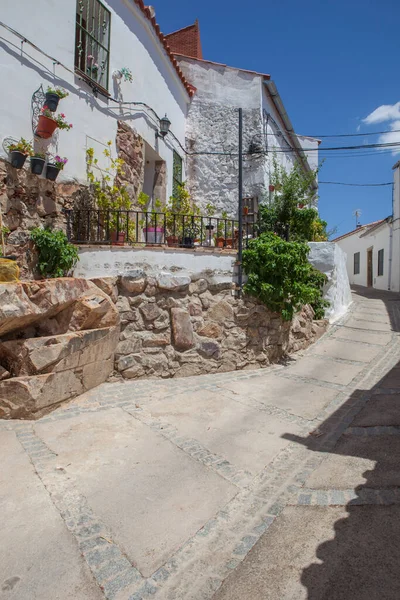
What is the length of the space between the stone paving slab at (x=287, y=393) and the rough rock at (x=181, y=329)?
2.98 ft

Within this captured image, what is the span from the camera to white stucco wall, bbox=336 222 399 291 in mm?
17922

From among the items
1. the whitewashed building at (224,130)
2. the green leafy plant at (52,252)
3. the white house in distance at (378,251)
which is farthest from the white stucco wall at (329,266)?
the white house in distance at (378,251)

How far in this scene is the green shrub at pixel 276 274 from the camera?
6859 millimetres

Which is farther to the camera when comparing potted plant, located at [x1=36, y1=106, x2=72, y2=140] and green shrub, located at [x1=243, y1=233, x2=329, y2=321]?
green shrub, located at [x1=243, y1=233, x2=329, y2=321]

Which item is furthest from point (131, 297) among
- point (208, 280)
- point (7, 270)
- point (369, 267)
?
point (369, 267)

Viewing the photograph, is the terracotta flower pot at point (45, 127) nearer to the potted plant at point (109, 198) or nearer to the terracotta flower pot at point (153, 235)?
the potted plant at point (109, 198)

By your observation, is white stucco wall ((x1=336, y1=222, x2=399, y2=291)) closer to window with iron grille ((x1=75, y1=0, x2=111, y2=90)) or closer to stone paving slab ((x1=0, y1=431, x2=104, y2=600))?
window with iron grille ((x1=75, y1=0, x2=111, y2=90))

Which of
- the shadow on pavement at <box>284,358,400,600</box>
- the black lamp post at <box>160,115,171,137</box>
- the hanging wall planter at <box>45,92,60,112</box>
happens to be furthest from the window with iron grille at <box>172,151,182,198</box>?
the shadow on pavement at <box>284,358,400,600</box>

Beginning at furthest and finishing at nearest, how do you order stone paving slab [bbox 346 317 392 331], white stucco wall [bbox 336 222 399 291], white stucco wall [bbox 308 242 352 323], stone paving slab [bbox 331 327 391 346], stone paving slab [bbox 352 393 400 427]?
white stucco wall [bbox 336 222 399 291] < white stucco wall [bbox 308 242 352 323] < stone paving slab [bbox 346 317 392 331] < stone paving slab [bbox 331 327 391 346] < stone paving slab [bbox 352 393 400 427]

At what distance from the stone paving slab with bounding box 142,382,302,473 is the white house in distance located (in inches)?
577

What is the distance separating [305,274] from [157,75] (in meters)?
5.96

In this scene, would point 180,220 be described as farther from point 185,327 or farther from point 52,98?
point 52,98

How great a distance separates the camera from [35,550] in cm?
252

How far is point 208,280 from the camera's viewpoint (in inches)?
264
